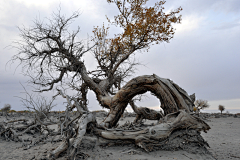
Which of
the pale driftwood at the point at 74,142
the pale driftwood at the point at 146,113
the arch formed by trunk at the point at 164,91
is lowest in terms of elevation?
the pale driftwood at the point at 74,142

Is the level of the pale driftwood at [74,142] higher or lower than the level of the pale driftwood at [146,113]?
lower

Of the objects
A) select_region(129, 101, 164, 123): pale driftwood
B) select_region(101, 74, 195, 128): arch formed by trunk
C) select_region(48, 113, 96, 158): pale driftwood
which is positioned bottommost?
select_region(48, 113, 96, 158): pale driftwood

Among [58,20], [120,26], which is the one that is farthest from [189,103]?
[58,20]

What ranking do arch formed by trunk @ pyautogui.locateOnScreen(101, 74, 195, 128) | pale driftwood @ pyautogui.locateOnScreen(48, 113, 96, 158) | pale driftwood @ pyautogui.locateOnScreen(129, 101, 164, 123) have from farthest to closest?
pale driftwood @ pyautogui.locateOnScreen(129, 101, 164, 123) < arch formed by trunk @ pyautogui.locateOnScreen(101, 74, 195, 128) < pale driftwood @ pyautogui.locateOnScreen(48, 113, 96, 158)

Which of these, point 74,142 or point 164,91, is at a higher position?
point 164,91

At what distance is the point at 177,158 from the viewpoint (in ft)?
15.9

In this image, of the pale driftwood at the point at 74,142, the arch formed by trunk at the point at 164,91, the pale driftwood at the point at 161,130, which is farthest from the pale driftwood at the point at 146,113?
the pale driftwood at the point at 74,142

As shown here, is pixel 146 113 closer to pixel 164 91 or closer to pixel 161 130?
pixel 164 91

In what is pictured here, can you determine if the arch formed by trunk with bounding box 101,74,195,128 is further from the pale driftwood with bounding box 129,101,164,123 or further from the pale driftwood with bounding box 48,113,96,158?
the pale driftwood with bounding box 129,101,164,123

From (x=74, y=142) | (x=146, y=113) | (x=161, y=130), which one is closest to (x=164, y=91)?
(x=161, y=130)

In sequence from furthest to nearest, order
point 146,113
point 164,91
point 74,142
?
point 146,113, point 164,91, point 74,142

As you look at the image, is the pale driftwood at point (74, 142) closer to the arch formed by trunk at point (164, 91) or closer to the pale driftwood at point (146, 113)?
the arch formed by trunk at point (164, 91)

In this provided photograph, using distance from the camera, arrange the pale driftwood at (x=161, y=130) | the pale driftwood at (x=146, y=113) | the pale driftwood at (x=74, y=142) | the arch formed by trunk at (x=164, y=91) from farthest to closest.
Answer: the pale driftwood at (x=146, y=113) < the arch formed by trunk at (x=164, y=91) < the pale driftwood at (x=161, y=130) < the pale driftwood at (x=74, y=142)

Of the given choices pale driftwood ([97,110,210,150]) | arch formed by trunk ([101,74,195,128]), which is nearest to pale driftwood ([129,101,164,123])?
arch formed by trunk ([101,74,195,128])
